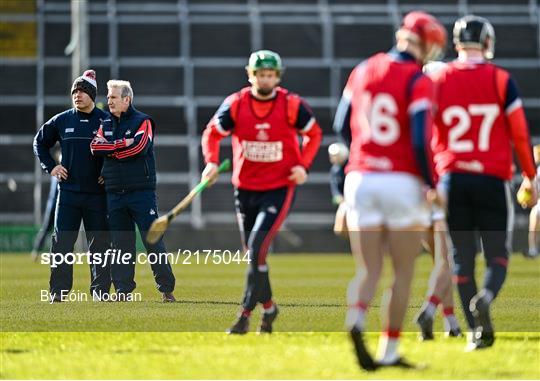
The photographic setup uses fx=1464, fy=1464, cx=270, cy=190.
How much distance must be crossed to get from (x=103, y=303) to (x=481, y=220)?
5553mm

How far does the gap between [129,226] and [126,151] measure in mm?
850

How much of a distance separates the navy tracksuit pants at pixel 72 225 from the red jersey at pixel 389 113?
625 centimetres

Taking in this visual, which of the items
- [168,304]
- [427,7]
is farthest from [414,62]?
[427,7]

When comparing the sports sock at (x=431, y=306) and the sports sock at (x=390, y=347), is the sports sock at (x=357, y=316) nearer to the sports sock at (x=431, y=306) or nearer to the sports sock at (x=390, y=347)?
the sports sock at (x=390, y=347)

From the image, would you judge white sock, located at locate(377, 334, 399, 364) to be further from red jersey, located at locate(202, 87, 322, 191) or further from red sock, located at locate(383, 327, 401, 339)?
red jersey, located at locate(202, 87, 322, 191)

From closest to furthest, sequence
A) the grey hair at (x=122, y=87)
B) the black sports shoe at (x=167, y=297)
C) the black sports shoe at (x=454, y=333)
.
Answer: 1. the black sports shoe at (x=454, y=333)
2. the grey hair at (x=122, y=87)
3. the black sports shoe at (x=167, y=297)

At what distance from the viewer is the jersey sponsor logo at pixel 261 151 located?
36.1 ft

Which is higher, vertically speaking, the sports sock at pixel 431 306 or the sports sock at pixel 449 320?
the sports sock at pixel 431 306

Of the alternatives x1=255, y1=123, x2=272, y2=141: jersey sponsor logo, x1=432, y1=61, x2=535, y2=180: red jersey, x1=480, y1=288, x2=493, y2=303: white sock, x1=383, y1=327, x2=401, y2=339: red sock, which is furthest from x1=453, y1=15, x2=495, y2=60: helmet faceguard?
x1=383, y1=327, x2=401, y2=339: red sock

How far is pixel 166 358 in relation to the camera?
938 cm

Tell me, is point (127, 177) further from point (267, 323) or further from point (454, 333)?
point (454, 333)

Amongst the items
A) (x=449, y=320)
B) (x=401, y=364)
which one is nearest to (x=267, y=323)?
(x=449, y=320)

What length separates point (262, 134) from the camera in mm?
10992

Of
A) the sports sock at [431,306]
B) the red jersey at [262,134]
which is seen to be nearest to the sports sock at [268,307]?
the red jersey at [262,134]
